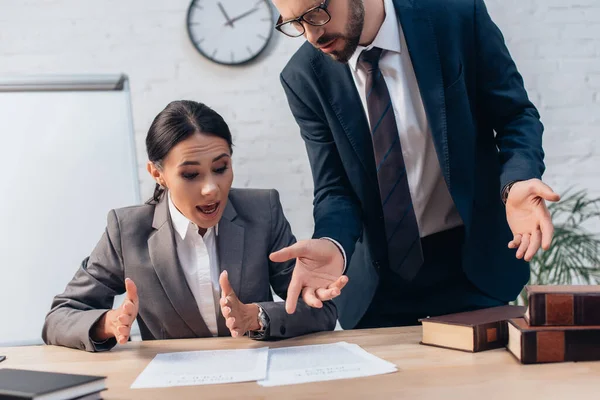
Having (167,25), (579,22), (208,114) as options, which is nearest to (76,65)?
(167,25)

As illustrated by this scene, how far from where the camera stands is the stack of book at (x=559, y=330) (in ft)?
3.24

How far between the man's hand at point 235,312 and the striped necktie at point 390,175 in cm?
39

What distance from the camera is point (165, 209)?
163 centimetres

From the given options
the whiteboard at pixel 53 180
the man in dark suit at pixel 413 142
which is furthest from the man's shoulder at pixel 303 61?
the whiteboard at pixel 53 180

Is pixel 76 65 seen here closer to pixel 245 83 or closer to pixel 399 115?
pixel 245 83

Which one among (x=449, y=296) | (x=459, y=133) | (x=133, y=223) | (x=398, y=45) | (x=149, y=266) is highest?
(x=398, y=45)

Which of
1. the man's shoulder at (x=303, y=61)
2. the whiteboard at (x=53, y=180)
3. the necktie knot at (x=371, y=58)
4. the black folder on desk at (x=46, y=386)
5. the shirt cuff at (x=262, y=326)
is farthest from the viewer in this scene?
the whiteboard at (x=53, y=180)

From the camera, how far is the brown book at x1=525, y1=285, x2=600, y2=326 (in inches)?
38.7

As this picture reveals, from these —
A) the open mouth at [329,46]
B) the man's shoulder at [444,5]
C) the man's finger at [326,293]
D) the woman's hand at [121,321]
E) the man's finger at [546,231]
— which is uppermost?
the man's shoulder at [444,5]

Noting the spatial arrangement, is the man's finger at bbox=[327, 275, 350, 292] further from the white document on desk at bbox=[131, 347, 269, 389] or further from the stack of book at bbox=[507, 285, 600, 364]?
the stack of book at bbox=[507, 285, 600, 364]

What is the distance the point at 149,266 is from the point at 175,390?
0.65 metres

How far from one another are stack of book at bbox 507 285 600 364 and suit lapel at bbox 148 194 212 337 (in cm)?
84

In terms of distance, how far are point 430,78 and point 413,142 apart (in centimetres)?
16

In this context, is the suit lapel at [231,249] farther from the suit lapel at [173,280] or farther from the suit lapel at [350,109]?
the suit lapel at [350,109]
